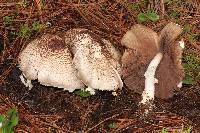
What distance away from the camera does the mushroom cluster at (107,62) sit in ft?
10.2

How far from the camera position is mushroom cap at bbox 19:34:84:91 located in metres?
3.09

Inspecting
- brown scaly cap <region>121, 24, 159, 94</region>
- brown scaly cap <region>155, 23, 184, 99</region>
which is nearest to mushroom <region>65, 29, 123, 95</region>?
brown scaly cap <region>121, 24, 159, 94</region>

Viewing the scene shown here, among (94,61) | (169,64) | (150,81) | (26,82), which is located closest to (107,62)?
(94,61)

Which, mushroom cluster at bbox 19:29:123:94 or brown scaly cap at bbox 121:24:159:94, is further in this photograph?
brown scaly cap at bbox 121:24:159:94

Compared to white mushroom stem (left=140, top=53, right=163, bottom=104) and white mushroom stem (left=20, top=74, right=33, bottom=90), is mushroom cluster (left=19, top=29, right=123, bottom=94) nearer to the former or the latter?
white mushroom stem (left=20, top=74, right=33, bottom=90)

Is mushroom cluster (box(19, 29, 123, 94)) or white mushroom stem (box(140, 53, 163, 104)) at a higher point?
mushroom cluster (box(19, 29, 123, 94))

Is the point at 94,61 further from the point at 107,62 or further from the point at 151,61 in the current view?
the point at 151,61

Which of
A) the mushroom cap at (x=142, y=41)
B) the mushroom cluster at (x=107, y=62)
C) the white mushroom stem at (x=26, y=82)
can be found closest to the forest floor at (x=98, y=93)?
the white mushroom stem at (x=26, y=82)

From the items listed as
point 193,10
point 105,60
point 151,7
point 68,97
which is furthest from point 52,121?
point 193,10

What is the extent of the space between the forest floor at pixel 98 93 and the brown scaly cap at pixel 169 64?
0.35 ft

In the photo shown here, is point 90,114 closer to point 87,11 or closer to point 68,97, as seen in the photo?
point 68,97

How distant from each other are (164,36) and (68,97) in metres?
0.88

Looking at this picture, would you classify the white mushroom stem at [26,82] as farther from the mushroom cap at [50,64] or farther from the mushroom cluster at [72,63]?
the mushroom cap at [50,64]

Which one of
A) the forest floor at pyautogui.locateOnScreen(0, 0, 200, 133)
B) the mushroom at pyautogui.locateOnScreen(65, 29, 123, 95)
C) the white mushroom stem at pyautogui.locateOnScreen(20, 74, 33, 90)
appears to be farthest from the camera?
→ the white mushroom stem at pyautogui.locateOnScreen(20, 74, 33, 90)
